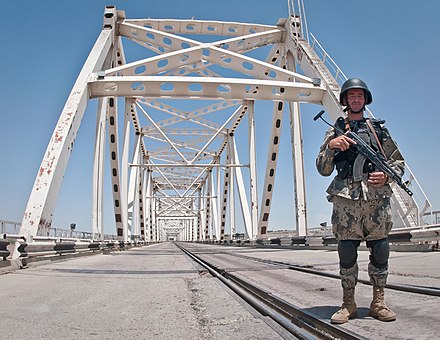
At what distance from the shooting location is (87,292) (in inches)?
196

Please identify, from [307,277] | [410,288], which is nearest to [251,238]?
[307,277]

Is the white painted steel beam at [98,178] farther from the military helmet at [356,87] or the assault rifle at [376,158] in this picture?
Result: the assault rifle at [376,158]

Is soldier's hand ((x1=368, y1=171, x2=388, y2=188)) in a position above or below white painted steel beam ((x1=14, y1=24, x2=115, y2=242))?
below

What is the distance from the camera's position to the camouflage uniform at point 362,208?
2822mm

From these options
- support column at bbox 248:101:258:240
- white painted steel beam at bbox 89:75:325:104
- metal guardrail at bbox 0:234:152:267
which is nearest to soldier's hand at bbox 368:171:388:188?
metal guardrail at bbox 0:234:152:267

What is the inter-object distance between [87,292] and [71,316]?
1.49m

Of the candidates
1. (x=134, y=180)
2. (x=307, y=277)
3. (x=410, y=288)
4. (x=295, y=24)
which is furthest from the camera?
(x=134, y=180)

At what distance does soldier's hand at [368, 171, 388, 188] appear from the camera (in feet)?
8.98

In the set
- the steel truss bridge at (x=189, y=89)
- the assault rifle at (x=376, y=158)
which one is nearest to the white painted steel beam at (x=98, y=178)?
the steel truss bridge at (x=189, y=89)

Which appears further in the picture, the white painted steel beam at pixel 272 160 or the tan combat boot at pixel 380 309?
the white painted steel beam at pixel 272 160

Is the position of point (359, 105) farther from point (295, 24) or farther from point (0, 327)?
point (295, 24)

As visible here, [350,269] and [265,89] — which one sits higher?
[265,89]

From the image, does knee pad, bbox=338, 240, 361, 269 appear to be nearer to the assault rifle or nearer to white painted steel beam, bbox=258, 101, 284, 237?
the assault rifle

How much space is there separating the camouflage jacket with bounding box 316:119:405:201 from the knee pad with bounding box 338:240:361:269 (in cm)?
32
